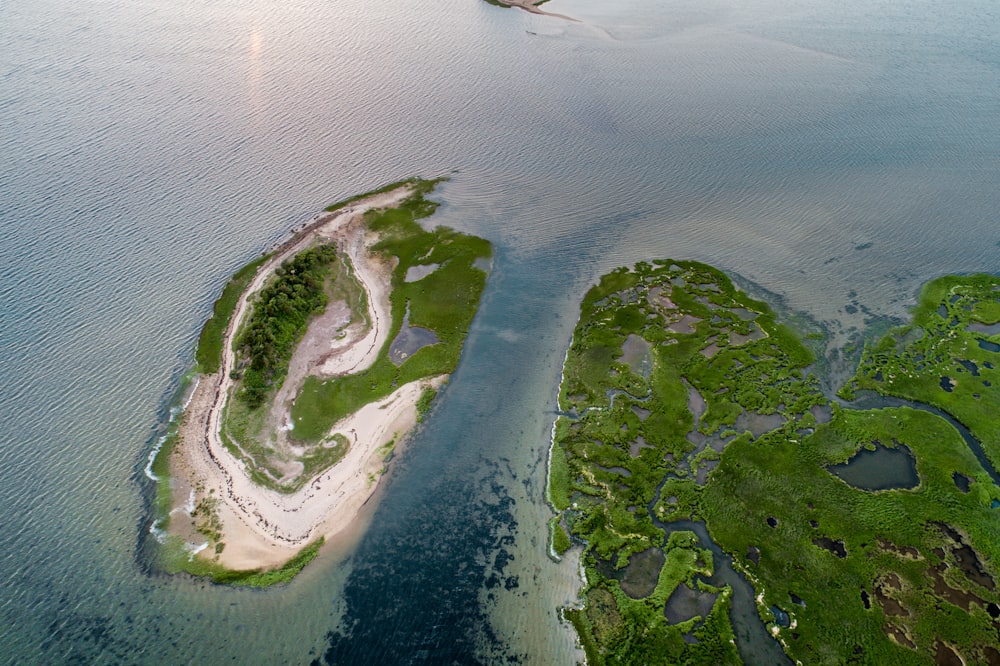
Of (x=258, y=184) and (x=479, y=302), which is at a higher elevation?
(x=258, y=184)

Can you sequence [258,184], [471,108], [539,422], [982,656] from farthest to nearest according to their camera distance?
[471,108], [258,184], [539,422], [982,656]

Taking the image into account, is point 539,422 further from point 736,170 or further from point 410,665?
point 736,170

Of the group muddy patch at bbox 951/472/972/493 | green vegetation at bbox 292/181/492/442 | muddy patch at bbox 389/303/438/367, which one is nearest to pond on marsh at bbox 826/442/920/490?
muddy patch at bbox 951/472/972/493

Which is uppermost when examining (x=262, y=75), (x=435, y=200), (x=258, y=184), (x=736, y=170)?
(x=262, y=75)

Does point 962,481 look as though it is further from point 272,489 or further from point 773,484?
point 272,489

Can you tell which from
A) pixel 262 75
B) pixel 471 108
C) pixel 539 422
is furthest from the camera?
pixel 262 75

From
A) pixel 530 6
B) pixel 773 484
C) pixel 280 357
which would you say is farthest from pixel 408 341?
pixel 530 6

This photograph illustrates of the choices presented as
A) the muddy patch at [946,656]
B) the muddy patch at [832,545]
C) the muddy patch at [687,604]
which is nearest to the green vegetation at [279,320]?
the muddy patch at [687,604]

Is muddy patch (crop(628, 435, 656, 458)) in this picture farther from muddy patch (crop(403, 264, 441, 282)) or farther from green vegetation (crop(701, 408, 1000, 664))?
muddy patch (crop(403, 264, 441, 282))

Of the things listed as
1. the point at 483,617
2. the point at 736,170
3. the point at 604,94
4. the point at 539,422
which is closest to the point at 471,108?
the point at 604,94
